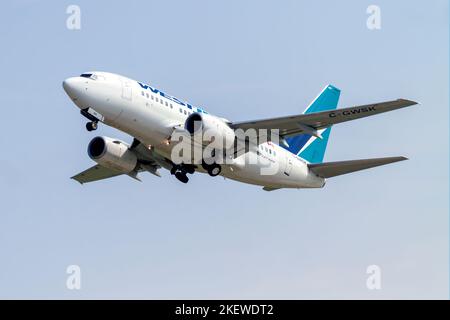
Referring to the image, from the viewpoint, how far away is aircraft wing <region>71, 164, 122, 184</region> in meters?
59.4

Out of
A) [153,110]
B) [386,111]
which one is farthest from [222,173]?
[386,111]

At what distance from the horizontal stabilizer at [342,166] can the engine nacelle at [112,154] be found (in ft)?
32.4

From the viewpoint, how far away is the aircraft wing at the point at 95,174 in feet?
195

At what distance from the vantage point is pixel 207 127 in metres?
50.8

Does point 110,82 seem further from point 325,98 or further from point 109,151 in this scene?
point 325,98

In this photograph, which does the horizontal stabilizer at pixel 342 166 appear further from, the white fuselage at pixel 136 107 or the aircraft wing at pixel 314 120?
the white fuselage at pixel 136 107

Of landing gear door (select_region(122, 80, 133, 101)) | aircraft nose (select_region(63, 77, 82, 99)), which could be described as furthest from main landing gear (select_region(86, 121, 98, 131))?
landing gear door (select_region(122, 80, 133, 101))

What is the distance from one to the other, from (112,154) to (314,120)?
36.1ft

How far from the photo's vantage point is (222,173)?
5391 centimetres

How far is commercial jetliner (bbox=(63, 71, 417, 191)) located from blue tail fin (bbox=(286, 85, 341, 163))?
7cm

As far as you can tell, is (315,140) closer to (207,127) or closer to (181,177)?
(181,177)

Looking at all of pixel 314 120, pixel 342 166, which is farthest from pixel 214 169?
pixel 342 166

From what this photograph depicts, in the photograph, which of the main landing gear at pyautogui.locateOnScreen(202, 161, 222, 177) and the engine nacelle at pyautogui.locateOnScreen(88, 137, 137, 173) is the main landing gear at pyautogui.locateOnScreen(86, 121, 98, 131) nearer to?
the engine nacelle at pyautogui.locateOnScreen(88, 137, 137, 173)

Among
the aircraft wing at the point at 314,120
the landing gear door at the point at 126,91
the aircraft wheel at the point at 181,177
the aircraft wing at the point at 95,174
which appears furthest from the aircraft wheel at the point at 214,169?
the aircraft wing at the point at 95,174
